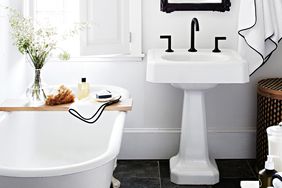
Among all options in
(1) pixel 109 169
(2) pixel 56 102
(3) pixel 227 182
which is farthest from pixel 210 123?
(1) pixel 109 169

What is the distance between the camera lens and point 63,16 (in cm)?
482

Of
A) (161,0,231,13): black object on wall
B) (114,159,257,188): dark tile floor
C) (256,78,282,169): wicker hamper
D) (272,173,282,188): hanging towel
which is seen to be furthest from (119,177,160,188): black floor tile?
(272,173,282,188): hanging towel

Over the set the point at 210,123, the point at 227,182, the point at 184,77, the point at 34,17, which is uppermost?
the point at 34,17

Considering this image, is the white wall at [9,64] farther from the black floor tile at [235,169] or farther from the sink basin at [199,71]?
the black floor tile at [235,169]

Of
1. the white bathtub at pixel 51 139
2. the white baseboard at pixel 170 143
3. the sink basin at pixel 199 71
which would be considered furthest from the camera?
the white baseboard at pixel 170 143

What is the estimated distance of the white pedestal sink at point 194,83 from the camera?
4.01m

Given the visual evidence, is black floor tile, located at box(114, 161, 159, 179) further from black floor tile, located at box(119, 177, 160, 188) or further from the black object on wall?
the black object on wall

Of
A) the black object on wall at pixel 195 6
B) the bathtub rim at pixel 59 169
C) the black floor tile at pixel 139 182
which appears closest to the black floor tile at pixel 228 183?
the black floor tile at pixel 139 182

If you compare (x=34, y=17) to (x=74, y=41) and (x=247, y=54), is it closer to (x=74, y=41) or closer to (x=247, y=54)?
(x=74, y=41)

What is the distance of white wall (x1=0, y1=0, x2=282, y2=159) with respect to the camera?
4.70 meters

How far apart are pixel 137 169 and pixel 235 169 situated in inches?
29.7

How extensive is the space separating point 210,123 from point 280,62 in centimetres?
74

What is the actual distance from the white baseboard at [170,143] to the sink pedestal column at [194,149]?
44 centimetres

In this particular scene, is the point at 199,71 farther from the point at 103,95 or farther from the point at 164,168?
the point at 164,168
